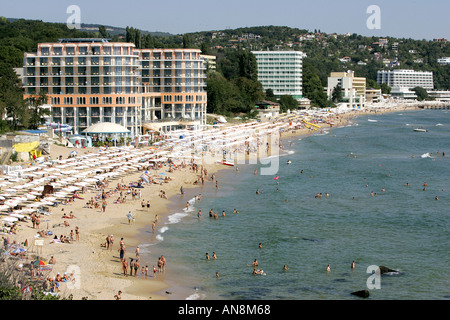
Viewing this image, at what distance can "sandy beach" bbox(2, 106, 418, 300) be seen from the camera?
25.4 metres

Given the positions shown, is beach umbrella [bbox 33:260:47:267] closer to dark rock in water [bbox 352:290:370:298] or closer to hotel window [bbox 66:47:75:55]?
dark rock in water [bbox 352:290:370:298]

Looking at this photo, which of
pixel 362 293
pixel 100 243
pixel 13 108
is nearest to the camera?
pixel 362 293

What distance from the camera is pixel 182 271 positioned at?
28641mm

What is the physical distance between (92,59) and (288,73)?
101451 mm

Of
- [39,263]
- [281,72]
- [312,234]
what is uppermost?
[281,72]

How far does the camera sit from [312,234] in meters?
36.8

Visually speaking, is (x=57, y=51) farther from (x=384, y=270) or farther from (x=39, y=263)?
(x=384, y=270)

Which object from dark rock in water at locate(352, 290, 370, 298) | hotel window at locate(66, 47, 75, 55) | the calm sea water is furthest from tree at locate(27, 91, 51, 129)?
dark rock in water at locate(352, 290, 370, 298)

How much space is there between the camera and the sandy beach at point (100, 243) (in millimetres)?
25391

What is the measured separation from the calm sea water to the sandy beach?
1358 millimetres

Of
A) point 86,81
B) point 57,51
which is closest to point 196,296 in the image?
point 86,81

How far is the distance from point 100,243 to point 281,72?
143088mm
